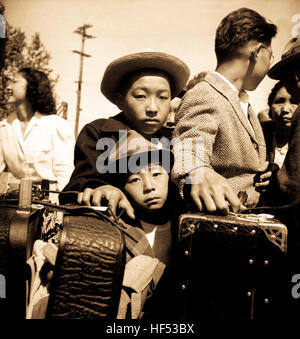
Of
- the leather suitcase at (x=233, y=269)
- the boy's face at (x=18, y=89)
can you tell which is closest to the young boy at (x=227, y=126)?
the leather suitcase at (x=233, y=269)

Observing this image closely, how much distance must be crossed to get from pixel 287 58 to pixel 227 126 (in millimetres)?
714

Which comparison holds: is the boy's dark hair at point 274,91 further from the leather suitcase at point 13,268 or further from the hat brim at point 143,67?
the leather suitcase at point 13,268

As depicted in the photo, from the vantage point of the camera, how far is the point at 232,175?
181cm

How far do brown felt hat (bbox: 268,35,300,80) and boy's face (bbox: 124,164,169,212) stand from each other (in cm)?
106

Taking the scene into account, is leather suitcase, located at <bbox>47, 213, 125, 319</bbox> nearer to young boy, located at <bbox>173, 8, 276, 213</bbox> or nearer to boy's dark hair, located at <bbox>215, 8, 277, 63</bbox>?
young boy, located at <bbox>173, 8, 276, 213</bbox>

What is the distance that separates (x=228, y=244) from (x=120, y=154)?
86 cm

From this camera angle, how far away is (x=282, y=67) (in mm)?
2221

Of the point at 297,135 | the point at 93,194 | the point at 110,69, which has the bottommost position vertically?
the point at 93,194

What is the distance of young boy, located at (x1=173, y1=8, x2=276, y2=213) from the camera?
4.56 ft

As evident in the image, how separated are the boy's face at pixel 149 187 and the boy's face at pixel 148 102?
0.32 metres

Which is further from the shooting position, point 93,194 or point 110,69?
point 110,69

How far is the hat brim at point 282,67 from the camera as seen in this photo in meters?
2.09
